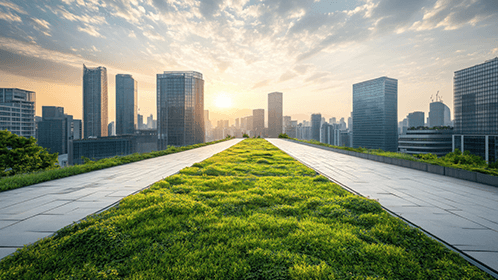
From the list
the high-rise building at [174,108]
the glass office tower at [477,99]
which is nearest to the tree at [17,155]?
the high-rise building at [174,108]

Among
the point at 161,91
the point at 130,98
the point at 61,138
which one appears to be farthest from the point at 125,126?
the point at 161,91

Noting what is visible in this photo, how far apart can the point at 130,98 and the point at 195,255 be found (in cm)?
21331

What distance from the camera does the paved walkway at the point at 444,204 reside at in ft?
9.29

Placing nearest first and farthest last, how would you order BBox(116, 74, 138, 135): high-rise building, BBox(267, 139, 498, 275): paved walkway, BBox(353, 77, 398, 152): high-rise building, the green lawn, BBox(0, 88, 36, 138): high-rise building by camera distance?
1. the green lawn
2. BBox(267, 139, 498, 275): paved walkway
3. BBox(0, 88, 36, 138): high-rise building
4. BBox(353, 77, 398, 152): high-rise building
5. BBox(116, 74, 138, 135): high-rise building

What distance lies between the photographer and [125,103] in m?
177

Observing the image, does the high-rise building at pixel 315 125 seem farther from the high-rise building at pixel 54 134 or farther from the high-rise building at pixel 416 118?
the high-rise building at pixel 54 134

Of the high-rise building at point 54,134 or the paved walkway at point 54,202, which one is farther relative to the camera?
the high-rise building at point 54,134

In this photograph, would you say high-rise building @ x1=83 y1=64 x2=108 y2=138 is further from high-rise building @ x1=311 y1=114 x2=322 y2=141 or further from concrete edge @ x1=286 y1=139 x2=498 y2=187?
concrete edge @ x1=286 y1=139 x2=498 y2=187

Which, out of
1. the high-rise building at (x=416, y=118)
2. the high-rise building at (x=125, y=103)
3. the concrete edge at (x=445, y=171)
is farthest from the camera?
the high-rise building at (x=125, y=103)

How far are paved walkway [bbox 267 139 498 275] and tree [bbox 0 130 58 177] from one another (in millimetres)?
20646

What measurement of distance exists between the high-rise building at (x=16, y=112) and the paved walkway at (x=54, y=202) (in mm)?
89454

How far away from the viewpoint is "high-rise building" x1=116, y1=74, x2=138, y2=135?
17325 centimetres

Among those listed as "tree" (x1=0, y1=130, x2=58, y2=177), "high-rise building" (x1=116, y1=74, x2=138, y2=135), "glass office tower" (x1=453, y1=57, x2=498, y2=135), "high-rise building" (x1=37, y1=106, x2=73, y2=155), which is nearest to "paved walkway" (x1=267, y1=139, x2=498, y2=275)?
"tree" (x1=0, y1=130, x2=58, y2=177)

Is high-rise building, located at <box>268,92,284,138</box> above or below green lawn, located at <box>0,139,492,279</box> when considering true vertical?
above
